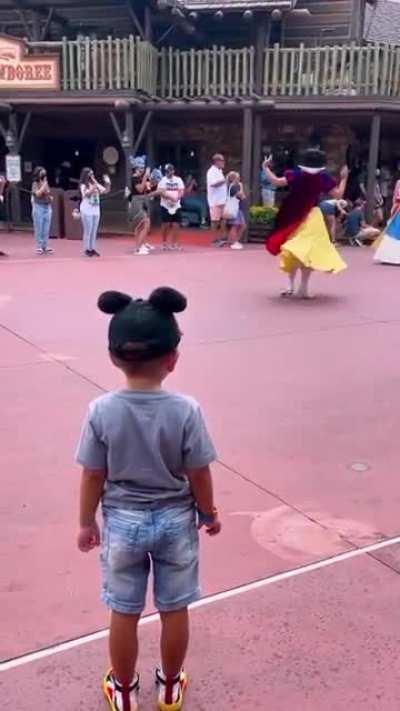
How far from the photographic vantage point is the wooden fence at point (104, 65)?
17219mm

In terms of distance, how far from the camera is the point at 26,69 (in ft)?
57.3

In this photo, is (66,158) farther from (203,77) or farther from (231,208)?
(231,208)

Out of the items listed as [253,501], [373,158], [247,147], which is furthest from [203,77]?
[253,501]

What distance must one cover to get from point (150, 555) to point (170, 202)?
12.9m

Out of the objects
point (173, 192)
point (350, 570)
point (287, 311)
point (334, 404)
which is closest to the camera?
point (350, 570)

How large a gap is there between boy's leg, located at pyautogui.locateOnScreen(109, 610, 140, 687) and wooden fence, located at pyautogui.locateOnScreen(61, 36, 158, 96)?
53.5 feet

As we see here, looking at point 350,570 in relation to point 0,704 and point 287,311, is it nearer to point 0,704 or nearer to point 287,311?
point 0,704

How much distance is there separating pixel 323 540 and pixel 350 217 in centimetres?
1432

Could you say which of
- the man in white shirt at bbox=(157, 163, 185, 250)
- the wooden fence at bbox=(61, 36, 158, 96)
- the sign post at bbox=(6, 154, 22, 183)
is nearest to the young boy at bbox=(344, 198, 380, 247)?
the man in white shirt at bbox=(157, 163, 185, 250)

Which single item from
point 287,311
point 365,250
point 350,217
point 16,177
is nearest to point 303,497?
point 287,311

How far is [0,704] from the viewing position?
2.40m

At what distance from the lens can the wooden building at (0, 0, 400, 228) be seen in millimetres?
17203

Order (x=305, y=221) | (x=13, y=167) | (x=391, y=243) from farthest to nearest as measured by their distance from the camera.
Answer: (x=13, y=167) < (x=391, y=243) < (x=305, y=221)

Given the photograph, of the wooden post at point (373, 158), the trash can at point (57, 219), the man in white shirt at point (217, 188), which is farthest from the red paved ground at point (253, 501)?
the wooden post at point (373, 158)
